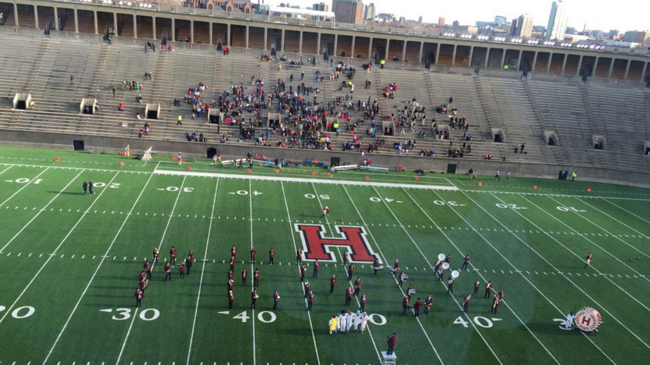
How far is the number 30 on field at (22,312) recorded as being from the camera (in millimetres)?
19548

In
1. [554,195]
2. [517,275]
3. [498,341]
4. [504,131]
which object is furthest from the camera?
[504,131]

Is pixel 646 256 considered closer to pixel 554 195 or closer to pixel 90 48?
pixel 554 195

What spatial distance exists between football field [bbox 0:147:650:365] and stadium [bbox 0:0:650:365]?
0.45 feet

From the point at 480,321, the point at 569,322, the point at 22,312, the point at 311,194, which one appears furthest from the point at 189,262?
the point at 569,322

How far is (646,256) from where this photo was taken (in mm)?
31266

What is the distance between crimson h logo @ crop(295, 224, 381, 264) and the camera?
2734cm

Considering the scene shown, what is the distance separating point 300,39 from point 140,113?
81.4 feet

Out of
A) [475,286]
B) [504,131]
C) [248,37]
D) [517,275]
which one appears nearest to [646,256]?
[517,275]

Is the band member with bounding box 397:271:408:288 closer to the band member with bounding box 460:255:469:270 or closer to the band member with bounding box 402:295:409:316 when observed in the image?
the band member with bounding box 402:295:409:316

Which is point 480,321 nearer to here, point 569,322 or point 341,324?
point 569,322

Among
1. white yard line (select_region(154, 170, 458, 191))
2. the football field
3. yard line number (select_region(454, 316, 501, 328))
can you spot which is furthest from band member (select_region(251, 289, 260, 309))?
white yard line (select_region(154, 170, 458, 191))

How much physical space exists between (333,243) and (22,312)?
1521 cm

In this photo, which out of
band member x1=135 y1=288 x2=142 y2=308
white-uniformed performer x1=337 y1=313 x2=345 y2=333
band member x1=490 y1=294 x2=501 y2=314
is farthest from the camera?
band member x1=490 y1=294 x2=501 y2=314

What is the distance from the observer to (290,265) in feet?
85.2
